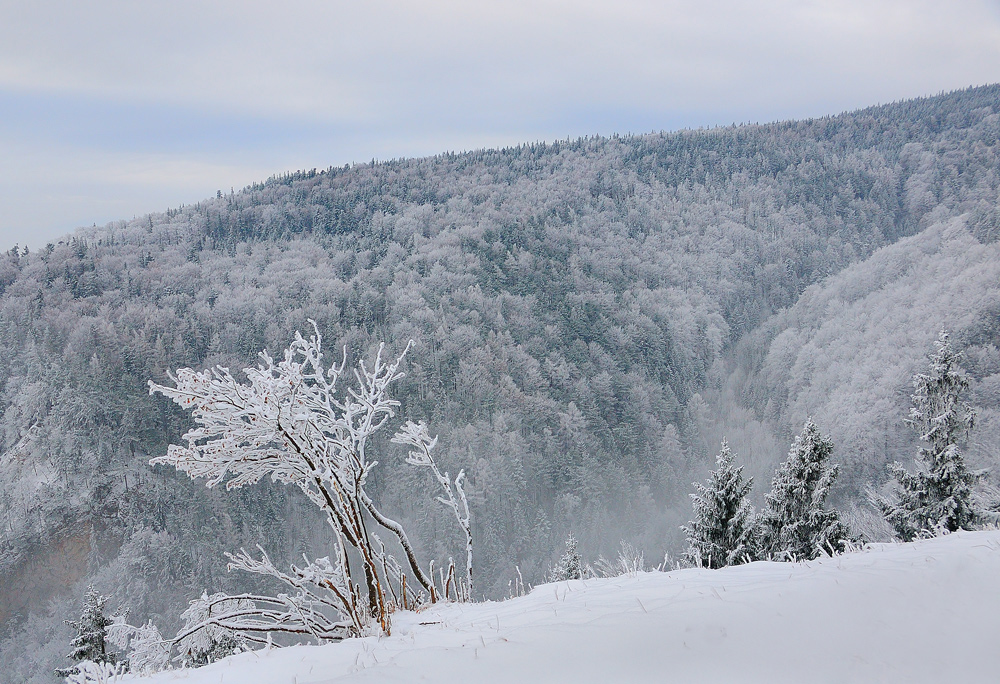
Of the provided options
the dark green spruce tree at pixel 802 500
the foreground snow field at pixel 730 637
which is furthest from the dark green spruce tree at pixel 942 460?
the foreground snow field at pixel 730 637

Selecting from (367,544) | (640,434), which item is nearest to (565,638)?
(367,544)

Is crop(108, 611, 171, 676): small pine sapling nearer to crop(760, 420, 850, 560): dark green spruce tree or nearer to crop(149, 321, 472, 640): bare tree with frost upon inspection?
crop(149, 321, 472, 640): bare tree with frost

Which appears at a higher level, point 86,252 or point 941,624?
point 86,252

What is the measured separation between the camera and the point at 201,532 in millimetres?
46438

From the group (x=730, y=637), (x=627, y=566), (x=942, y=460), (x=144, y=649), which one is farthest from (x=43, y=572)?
(x=730, y=637)

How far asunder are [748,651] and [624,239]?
95.1m

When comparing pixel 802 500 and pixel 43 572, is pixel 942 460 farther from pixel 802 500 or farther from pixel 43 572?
pixel 43 572

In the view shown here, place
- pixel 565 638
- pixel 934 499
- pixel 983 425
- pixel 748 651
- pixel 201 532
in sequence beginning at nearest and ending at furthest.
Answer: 1. pixel 748 651
2. pixel 565 638
3. pixel 934 499
4. pixel 983 425
5. pixel 201 532

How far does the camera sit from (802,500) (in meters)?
12.9

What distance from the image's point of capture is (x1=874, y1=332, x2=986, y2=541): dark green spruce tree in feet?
37.3

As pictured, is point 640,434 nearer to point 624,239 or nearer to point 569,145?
point 624,239

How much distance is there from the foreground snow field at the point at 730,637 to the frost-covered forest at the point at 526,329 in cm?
2511

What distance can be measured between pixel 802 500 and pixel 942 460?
284 cm

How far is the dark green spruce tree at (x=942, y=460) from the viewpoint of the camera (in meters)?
11.4
